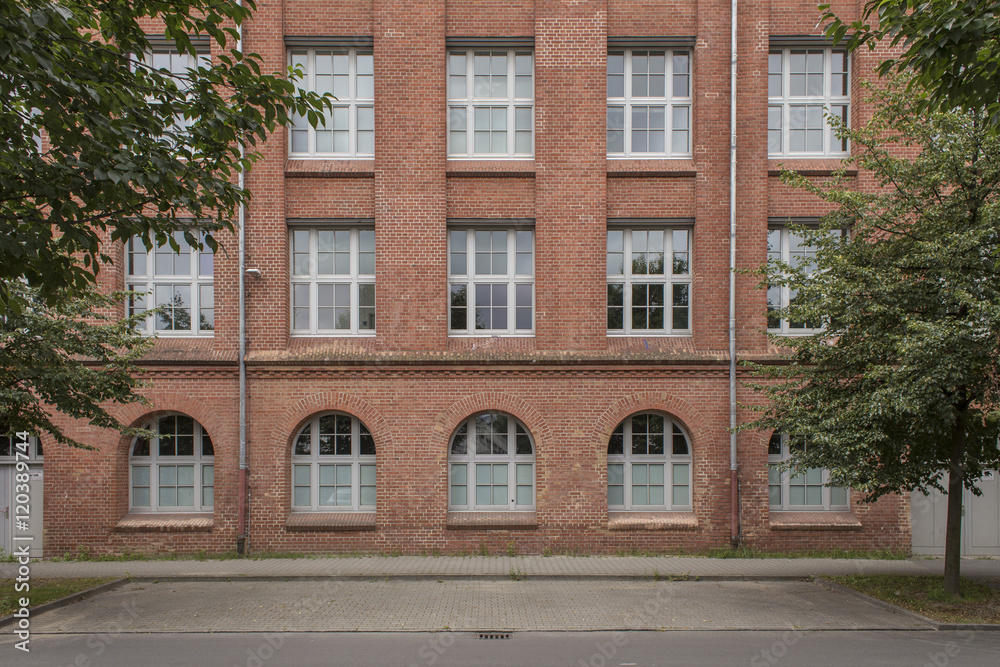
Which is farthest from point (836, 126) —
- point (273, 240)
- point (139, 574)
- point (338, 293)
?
point (139, 574)

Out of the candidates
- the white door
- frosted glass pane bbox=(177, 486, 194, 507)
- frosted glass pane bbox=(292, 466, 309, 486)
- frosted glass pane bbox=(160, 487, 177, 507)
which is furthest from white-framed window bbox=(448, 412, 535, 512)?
the white door

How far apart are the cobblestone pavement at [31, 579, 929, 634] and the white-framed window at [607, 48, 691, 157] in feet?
28.3

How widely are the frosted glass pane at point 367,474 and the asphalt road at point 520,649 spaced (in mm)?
4715

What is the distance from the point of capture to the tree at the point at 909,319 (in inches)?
313

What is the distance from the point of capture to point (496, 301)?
1294cm

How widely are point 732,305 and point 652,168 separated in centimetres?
325

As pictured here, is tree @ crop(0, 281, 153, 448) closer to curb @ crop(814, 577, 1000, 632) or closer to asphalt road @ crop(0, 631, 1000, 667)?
asphalt road @ crop(0, 631, 1000, 667)

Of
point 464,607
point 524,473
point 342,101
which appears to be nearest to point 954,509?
point 524,473

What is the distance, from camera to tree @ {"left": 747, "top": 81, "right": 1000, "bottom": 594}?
7.96 meters

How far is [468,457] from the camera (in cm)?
1266

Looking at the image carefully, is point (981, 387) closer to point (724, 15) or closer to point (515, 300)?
point (515, 300)

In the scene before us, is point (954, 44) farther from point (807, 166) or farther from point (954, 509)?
point (807, 166)

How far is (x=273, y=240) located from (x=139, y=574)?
6629 mm

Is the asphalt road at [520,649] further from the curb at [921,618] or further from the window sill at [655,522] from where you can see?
the window sill at [655,522]
